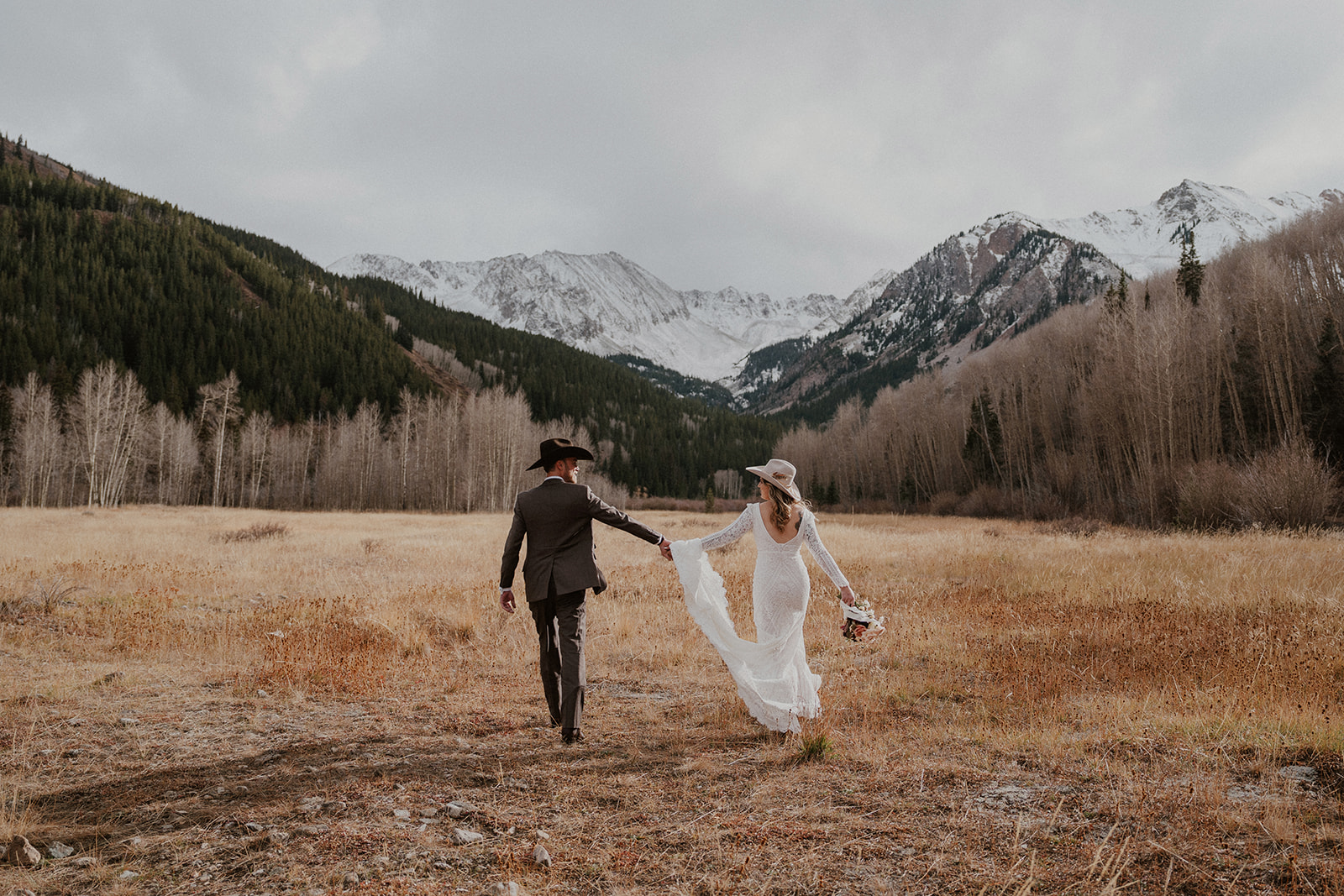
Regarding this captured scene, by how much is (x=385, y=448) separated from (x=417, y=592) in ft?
230

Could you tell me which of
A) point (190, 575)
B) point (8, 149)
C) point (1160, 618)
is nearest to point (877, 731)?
point (1160, 618)

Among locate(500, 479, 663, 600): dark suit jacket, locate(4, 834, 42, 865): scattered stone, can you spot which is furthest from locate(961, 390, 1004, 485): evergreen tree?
locate(4, 834, 42, 865): scattered stone

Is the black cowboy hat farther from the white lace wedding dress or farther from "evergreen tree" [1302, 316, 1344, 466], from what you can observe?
"evergreen tree" [1302, 316, 1344, 466]

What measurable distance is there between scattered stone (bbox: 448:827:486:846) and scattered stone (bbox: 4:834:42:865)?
228cm

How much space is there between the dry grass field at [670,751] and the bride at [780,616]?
14.4 inches

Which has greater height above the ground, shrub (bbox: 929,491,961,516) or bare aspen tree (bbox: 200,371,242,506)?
bare aspen tree (bbox: 200,371,242,506)

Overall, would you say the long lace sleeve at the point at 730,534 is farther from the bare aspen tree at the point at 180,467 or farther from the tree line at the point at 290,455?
the bare aspen tree at the point at 180,467

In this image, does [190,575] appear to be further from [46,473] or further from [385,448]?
[385,448]

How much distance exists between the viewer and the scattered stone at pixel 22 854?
3598mm

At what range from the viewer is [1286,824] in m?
3.64

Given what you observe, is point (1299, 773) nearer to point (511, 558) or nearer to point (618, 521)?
point (618, 521)

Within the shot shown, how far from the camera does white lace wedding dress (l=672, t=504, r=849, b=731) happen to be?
6031mm

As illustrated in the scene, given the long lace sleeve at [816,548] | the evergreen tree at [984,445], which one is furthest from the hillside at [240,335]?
the long lace sleeve at [816,548]

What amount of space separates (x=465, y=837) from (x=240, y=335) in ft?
390
